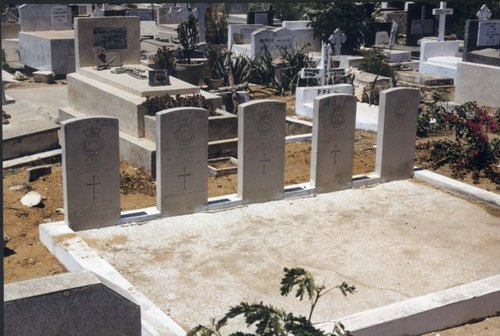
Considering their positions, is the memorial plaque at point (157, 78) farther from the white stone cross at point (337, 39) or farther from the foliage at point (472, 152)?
the white stone cross at point (337, 39)

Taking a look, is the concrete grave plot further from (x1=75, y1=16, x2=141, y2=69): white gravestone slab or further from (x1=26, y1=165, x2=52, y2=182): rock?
(x1=75, y1=16, x2=141, y2=69): white gravestone slab

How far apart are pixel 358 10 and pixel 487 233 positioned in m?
13.7

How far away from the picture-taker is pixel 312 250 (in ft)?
21.7

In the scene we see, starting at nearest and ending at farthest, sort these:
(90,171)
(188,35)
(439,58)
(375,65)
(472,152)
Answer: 1. (90,171)
2. (472,152)
3. (375,65)
4. (188,35)
5. (439,58)

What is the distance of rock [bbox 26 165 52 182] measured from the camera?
8.72 meters

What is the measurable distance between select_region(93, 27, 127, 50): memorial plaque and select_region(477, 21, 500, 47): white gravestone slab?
7335 mm

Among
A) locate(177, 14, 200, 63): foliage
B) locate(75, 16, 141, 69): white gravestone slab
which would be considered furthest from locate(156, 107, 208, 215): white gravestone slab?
locate(177, 14, 200, 63): foliage

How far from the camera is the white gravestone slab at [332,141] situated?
8.03 m

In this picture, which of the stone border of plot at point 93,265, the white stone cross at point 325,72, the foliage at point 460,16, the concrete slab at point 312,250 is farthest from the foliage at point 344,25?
the stone border of plot at point 93,265

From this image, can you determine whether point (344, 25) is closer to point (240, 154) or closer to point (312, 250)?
point (240, 154)

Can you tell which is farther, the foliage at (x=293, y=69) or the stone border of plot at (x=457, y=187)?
the foliage at (x=293, y=69)

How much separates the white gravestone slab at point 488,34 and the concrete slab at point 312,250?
23.8 feet

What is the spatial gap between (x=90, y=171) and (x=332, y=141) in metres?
2.88

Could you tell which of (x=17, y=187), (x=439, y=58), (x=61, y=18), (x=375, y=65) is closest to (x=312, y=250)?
(x=17, y=187)
